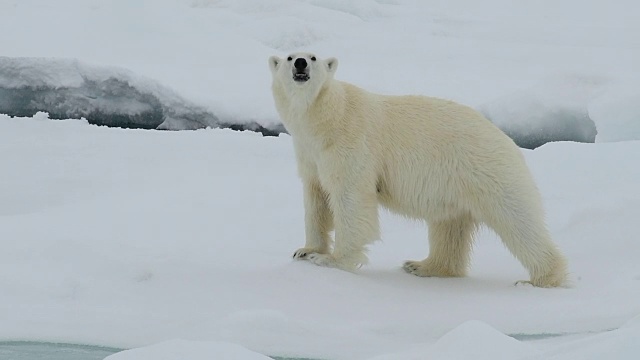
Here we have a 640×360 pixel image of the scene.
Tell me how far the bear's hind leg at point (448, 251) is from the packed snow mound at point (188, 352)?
216 centimetres


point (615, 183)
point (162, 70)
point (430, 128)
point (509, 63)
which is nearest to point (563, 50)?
point (509, 63)

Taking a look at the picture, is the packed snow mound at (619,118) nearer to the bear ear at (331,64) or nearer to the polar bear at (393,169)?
the polar bear at (393,169)

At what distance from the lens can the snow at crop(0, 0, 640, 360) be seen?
3824 mm

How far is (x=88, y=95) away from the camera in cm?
970

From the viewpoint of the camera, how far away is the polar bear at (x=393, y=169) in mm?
4680

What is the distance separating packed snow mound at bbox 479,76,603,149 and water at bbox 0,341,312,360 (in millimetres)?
6399

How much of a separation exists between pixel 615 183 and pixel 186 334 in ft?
11.3

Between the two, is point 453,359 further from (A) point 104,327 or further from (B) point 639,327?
(A) point 104,327

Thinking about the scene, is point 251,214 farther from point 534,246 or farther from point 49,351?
point 49,351

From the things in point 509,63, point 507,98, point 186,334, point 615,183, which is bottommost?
point 186,334

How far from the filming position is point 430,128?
15.9 feet

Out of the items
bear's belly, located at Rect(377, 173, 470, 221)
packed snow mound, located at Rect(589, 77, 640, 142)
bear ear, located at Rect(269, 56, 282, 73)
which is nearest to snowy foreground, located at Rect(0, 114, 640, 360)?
bear's belly, located at Rect(377, 173, 470, 221)

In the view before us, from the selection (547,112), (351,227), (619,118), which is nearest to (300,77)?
(351,227)

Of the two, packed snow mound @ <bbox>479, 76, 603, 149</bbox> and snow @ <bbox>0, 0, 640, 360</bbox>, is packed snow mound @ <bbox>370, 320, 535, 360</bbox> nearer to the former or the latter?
snow @ <bbox>0, 0, 640, 360</bbox>
